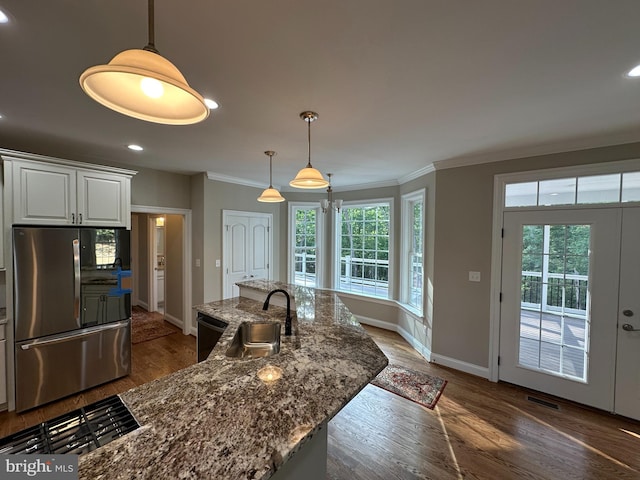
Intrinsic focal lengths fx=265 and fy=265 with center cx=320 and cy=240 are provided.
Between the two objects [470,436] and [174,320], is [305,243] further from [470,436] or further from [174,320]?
[470,436]

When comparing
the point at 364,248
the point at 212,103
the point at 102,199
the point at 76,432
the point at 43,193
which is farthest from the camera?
the point at 364,248

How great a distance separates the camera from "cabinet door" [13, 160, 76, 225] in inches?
96.3

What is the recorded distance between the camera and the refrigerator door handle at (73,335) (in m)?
2.51

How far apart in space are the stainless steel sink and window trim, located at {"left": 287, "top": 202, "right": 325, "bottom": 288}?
10.7 ft

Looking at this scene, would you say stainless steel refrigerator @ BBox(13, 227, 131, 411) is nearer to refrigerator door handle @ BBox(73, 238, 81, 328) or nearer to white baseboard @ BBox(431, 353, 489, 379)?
refrigerator door handle @ BBox(73, 238, 81, 328)

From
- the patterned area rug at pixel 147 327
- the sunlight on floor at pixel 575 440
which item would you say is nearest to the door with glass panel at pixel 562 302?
the sunlight on floor at pixel 575 440

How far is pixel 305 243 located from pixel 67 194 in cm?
366

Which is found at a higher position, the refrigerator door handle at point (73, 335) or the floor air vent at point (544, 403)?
the refrigerator door handle at point (73, 335)

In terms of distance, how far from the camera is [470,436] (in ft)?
7.20

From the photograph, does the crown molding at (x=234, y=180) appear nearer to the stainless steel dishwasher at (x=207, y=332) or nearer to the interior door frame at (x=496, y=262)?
the stainless steel dishwasher at (x=207, y=332)

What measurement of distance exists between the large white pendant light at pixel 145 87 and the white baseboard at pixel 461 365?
3717 mm

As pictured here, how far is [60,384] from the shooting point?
104 inches

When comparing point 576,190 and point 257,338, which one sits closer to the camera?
point 257,338

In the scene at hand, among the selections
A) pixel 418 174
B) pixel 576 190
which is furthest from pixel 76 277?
pixel 576 190
